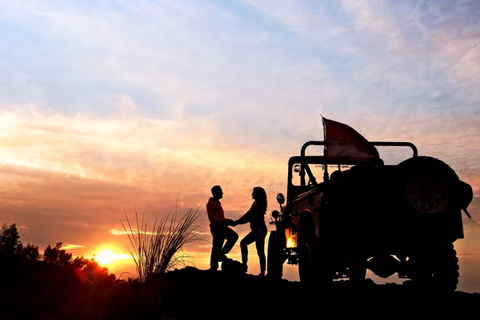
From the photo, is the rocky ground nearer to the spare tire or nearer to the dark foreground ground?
the dark foreground ground

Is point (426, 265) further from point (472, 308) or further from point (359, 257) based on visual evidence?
point (472, 308)

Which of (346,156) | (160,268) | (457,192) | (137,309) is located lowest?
(137,309)

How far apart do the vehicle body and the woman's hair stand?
272cm

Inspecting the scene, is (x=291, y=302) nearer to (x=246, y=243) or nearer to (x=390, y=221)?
(x=390, y=221)

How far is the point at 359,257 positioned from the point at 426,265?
1.07 meters

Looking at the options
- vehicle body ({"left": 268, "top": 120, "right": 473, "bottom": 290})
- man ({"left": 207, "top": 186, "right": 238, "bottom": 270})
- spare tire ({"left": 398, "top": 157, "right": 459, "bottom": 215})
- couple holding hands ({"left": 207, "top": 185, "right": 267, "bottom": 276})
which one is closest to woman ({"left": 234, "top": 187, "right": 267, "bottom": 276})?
couple holding hands ({"left": 207, "top": 185, "right": 267, "bottom": 276})

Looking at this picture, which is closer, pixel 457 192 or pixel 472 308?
pixel 472 308

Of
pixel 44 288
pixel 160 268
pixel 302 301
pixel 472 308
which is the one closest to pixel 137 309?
pixel 44 288

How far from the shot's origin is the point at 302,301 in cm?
661

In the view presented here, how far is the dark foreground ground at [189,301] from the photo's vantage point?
449cm

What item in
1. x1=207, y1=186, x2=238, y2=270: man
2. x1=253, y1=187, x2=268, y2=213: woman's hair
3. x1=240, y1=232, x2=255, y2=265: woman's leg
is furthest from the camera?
x1=253, y1=187, x2=268, y2=213: woman's hair

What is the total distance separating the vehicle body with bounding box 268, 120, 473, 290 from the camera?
7.27 meters

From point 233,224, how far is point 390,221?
13.8ft

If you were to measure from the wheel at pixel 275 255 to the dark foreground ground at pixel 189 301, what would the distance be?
3.35 meters
